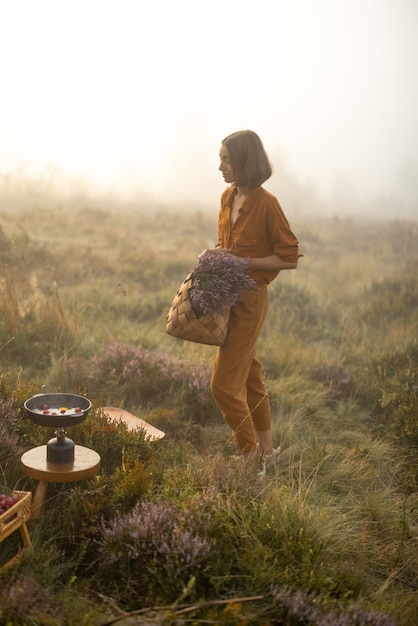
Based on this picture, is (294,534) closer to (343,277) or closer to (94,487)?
(94,487)

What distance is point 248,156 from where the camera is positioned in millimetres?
4383

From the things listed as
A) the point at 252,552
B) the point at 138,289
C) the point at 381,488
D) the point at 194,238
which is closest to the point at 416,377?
the point at 381,488

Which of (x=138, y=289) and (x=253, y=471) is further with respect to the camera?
(x=138, y=289)

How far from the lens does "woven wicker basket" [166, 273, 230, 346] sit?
169 inches

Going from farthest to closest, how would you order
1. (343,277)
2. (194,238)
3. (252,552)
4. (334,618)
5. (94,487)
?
(194,238), (343,277), (94,487), (252,552), (334,618)

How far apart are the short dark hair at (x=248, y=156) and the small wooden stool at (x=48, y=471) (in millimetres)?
1999

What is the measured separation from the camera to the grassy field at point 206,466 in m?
3.17

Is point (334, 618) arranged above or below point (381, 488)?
above

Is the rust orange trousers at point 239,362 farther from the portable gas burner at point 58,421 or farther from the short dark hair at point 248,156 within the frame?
the portable gas burner at point 58,421

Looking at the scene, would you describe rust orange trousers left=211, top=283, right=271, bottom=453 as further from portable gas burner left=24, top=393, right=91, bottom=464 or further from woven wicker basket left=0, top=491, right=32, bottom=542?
woven wicker basket left=0, top=491, right=32, bottom=542

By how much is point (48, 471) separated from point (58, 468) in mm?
71

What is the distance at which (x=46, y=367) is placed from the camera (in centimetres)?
647

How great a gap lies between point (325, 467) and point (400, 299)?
5695 millimetres

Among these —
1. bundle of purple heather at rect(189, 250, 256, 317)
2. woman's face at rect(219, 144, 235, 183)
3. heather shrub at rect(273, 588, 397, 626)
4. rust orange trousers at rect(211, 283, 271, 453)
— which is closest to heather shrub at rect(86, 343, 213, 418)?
rust orange trousers at rect(211, 283, 271, 453)
